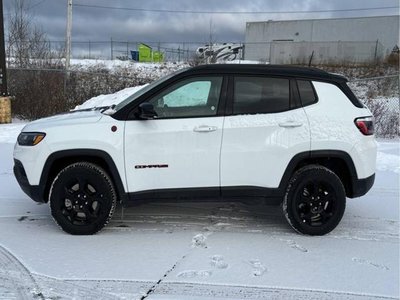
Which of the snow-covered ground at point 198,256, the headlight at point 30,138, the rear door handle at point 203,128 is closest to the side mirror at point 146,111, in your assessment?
the rear door handle at point 203,128

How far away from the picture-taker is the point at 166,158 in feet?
15.4

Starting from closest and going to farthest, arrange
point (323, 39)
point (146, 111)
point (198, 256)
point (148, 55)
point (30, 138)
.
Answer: point (198, 256) < point (146, 111) < point (30, 138) < point (148, 55) < point (323, 39)

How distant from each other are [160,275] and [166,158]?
125cm

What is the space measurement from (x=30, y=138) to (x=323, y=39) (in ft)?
173

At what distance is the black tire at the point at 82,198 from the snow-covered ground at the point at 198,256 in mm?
144

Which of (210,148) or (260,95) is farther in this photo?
(260,95)

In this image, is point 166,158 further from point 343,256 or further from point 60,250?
point 343,256

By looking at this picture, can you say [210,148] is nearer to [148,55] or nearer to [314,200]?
[314,200]

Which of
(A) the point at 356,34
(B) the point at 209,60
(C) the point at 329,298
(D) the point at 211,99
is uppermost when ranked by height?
(A) the point at 356,34

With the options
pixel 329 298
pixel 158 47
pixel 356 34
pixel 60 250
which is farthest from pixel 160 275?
pixel 356 34

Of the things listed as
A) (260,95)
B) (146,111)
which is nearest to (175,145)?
(146,111)

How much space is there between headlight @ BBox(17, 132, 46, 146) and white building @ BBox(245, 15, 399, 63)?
38.8m

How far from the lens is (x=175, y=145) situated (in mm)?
4703

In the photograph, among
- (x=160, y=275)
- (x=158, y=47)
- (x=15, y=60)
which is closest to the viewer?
(x=160, y=275)
